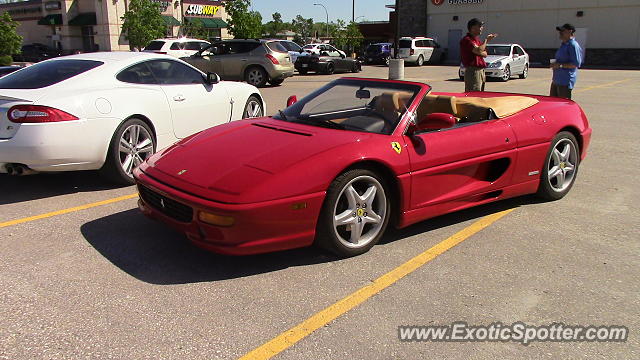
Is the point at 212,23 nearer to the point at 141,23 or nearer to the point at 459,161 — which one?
the point at 141,23

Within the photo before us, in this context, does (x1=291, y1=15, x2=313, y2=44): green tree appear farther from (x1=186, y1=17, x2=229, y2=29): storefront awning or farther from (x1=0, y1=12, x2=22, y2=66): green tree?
(x1=0, y1=12, x2=22, y2=66): green tree

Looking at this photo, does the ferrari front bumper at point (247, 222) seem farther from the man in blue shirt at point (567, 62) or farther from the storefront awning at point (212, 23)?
the storefront awning at point (212, 23)

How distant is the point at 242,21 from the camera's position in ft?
126

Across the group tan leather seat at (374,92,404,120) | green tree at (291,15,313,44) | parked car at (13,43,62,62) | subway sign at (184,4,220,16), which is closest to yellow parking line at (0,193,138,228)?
tan leather seat at (374,92,404,120)

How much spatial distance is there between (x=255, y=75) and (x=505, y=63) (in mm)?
9950

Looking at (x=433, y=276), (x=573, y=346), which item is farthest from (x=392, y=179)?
(x=573, y=346)

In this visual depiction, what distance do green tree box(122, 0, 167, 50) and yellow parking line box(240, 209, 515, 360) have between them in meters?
35.6

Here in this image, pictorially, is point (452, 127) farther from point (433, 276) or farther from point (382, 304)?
point (382, 304)

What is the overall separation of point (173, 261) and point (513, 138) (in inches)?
115

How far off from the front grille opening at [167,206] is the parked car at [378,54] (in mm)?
32121

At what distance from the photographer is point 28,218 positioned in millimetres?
4441

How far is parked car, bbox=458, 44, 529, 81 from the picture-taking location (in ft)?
67.2

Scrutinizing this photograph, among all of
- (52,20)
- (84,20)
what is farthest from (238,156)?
(52,20)

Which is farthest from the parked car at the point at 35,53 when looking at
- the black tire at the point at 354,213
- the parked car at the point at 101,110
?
the black tire at the point at 354,213
